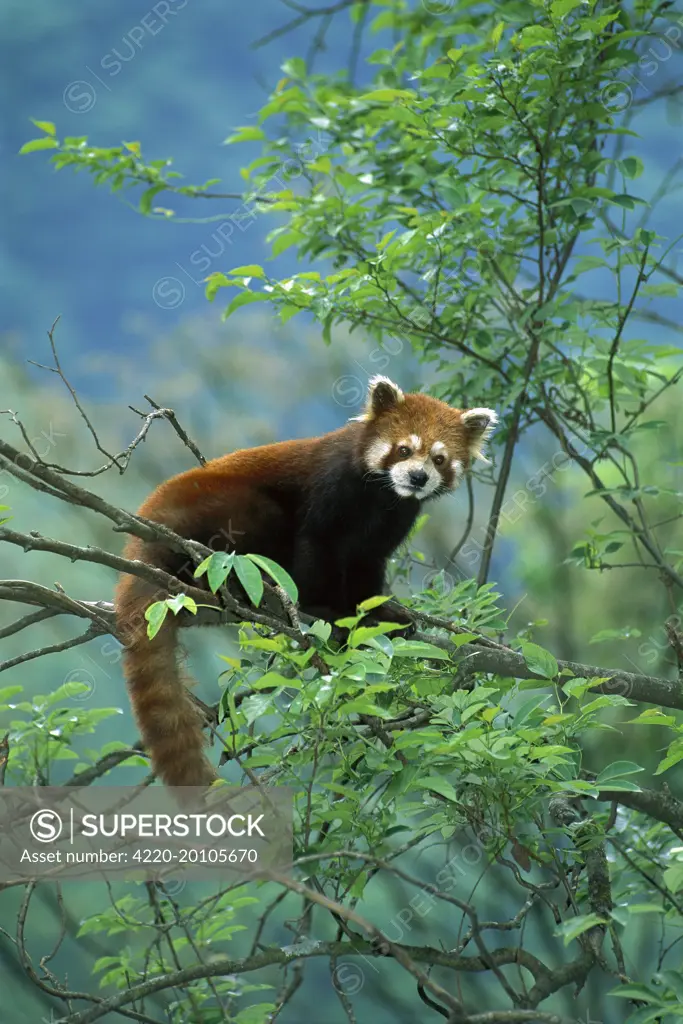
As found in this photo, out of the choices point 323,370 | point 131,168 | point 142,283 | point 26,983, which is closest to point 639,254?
point 131,168

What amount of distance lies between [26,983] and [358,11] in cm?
425

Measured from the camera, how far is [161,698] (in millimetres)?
1876

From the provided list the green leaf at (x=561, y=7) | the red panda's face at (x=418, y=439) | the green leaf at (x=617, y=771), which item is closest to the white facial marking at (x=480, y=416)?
the red panda's face at (x=418, y=439)

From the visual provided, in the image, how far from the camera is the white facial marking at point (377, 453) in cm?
249

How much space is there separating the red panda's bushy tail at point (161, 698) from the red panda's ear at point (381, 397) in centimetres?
89

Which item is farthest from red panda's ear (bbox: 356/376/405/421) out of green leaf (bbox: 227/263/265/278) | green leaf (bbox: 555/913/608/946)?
green leaf (bbox: 555/913/608/946)

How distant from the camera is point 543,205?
2645 millimetres

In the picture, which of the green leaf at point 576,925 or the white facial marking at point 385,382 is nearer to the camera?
the green leaf at point 576,925

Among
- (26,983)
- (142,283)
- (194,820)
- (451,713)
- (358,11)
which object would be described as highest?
(358,11)

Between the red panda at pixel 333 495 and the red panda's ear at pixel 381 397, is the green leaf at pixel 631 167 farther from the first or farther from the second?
the red panda's ear at pixel 381 397

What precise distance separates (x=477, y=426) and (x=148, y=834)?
1.39 metres

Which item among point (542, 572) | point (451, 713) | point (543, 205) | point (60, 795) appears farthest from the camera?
point (542, 572)

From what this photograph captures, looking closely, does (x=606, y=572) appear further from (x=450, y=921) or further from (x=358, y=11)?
(x=358, y=11)

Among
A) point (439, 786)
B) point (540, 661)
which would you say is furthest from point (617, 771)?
point (439, 786)
